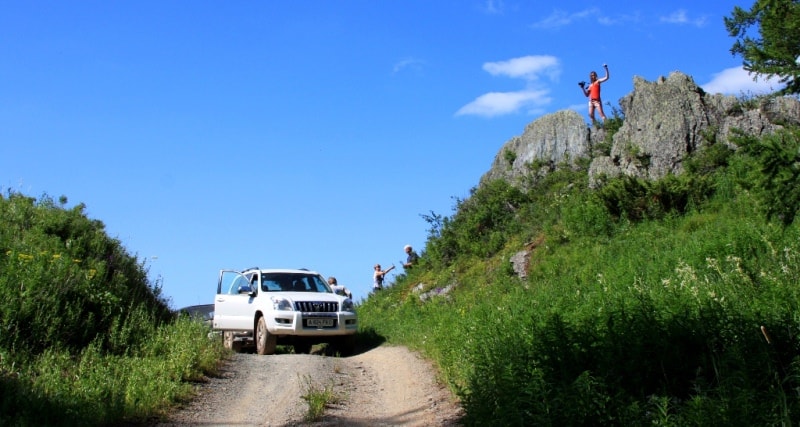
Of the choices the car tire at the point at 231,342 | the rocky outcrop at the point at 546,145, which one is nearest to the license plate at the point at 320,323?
the car tire at the point at 231,342

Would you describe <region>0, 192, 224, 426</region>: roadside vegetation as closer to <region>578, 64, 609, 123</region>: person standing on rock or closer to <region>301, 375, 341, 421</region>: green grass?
<region>301, 375, 341, 421</region>: green grass

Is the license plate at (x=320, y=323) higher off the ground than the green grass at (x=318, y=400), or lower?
higher

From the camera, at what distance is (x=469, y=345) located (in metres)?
10.0

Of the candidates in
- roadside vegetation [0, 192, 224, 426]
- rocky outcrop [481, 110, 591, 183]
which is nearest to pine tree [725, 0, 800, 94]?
roadside vegetation [0, 192, 224, 426]

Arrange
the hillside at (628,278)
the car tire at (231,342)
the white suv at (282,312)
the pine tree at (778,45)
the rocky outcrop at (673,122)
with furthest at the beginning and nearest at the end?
the rocky outcrop at (673,122) → the car tire at (231,342) → the white suv at (282,312) → the pine tree at (778,45) → the hillside at (628,278)

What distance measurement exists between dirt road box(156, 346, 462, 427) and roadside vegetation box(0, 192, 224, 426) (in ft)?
1.75

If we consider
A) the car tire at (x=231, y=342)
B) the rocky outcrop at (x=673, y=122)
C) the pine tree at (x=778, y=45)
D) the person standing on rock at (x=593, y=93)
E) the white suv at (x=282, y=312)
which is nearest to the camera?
the pine tree at (x=778, y=45)

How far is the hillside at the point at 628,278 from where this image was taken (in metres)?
6.08

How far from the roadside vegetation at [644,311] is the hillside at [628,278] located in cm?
3

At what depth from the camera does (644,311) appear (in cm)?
721

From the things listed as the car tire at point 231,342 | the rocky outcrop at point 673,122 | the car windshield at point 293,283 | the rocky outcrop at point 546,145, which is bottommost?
the car tire at point 231,342

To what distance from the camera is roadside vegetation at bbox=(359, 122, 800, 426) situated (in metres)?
5.90

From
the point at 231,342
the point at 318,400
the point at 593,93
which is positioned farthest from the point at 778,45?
the point at 593,93

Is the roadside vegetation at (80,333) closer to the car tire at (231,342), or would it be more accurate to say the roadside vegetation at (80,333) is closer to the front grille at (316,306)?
the car tire at (231,342)
